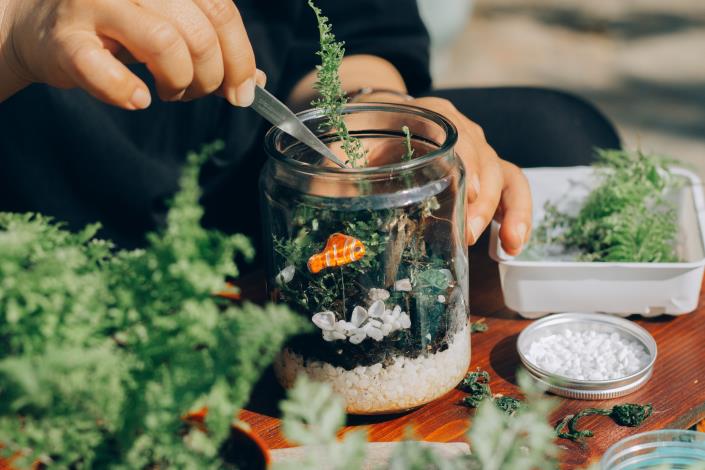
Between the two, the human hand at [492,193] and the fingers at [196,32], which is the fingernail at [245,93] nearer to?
the fingers at [196,32]

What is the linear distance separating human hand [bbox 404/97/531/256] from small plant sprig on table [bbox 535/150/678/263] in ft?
0.33

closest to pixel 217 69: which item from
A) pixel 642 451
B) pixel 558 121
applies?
pixel 642 451

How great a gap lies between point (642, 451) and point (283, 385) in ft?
1.24

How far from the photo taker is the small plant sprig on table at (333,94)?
85cm

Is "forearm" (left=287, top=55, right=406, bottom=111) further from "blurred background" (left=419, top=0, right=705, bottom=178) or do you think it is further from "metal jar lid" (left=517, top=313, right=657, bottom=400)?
"blurred background" (left=419, top=0, right=705, bottom=178)

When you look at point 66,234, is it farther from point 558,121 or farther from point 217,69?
point 558,121

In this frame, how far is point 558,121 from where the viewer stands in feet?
5.18

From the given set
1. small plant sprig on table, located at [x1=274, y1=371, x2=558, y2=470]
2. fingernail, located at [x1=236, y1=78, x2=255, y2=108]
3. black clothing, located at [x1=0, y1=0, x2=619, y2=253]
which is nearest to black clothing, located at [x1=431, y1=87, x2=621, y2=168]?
black clothing, located at [x1=0, y1=0, x2=619, y2=253]

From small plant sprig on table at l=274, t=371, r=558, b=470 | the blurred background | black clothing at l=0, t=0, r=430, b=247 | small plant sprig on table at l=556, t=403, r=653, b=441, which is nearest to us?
small plant sprig on table at l=274, t=371, r=558, b=470

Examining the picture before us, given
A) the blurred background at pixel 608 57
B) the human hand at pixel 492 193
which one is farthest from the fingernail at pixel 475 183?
the blurred background at pixel 608 57

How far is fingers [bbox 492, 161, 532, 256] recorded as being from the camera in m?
1.03

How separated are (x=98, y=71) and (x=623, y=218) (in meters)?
0.69

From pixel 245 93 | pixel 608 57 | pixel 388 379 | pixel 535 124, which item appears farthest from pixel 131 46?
pixel 608 57

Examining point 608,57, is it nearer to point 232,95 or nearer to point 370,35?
point 370,35
